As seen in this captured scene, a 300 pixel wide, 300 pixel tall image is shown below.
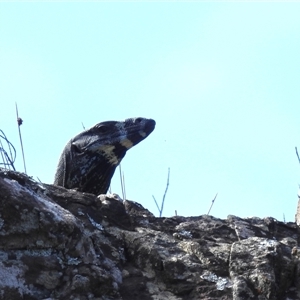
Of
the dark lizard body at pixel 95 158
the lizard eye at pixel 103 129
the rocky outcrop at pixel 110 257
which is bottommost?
the rocky outcrop at pixel 110 257

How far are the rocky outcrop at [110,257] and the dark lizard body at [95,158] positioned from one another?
170 centimetres

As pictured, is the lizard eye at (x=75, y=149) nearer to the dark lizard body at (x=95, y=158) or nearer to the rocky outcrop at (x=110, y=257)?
the dark lizard body at (x=95, y=158)

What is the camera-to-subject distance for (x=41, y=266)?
3.45m

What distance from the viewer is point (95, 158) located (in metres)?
5.90

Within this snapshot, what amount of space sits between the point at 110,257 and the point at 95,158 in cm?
219

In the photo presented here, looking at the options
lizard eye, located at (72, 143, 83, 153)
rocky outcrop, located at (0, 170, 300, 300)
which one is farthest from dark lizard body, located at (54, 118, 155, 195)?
rocky outcrop, located at (0, 170, 300, 300)

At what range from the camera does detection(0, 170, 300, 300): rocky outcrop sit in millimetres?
3426

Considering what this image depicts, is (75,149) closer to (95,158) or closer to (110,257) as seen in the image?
(95,158)

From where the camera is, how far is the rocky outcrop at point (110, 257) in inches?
135

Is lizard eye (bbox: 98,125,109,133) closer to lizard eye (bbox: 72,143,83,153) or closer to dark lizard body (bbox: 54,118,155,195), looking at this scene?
dark lizard body (bbox: 54,118,155,195)

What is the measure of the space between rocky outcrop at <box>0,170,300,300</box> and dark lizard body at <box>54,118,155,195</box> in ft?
5.58

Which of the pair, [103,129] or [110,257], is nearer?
[110,257]

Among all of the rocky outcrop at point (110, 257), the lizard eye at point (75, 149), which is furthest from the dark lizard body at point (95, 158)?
the rocky outcrop at point (110, 257)

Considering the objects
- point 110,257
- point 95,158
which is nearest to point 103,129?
point 95,158
